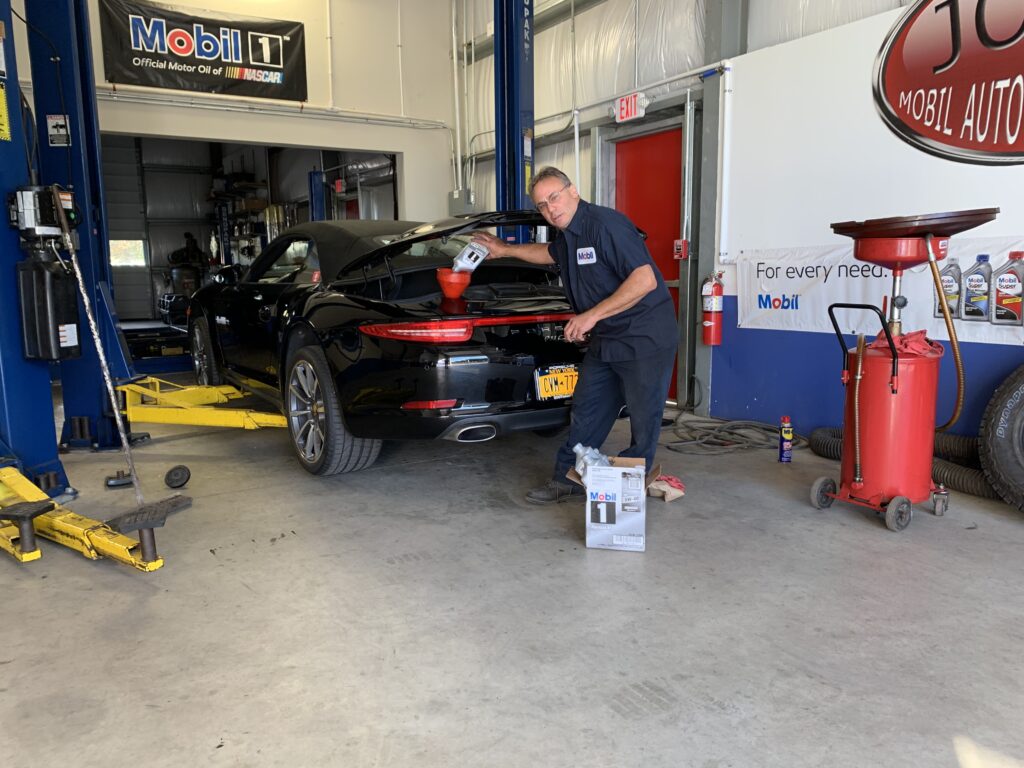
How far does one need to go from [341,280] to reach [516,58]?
2885 mm

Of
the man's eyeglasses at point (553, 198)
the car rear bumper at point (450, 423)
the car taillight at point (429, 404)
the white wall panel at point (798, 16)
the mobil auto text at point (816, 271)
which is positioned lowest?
the car rear bumper at point (450, 423)

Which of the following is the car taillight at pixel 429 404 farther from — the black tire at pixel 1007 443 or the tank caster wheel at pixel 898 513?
the black tire at pixel 1007 443

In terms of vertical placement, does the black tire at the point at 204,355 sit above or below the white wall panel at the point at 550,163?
below

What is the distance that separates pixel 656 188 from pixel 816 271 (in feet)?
6.57

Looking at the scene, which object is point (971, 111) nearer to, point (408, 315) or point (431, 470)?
point (408, 315)

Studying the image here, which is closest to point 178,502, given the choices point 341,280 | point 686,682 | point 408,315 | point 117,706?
point 117,706

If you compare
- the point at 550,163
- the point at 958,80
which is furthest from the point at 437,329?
the point at 550,163

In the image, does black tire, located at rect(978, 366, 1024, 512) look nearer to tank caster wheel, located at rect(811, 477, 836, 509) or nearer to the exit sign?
tank caster wheel, located at rect(811, 477, 836, 509)

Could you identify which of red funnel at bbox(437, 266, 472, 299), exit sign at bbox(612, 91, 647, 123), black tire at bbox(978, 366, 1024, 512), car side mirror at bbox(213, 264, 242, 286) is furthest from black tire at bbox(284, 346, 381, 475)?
exit sign at bbox(612, 91, 647, 123)

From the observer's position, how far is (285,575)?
2.83 meters

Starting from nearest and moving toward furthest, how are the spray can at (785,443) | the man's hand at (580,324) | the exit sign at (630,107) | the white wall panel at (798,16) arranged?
1. the man's hand at (580,324)
2. the spray can at (785,443)
3. the white wall panel at (798,16)
4. the exit sign at (630,107)

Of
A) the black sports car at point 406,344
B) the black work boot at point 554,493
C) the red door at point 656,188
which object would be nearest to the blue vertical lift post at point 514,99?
the red door at point 656,188

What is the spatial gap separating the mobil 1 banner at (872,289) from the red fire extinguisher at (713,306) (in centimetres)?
14

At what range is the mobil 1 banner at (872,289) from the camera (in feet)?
12.7
